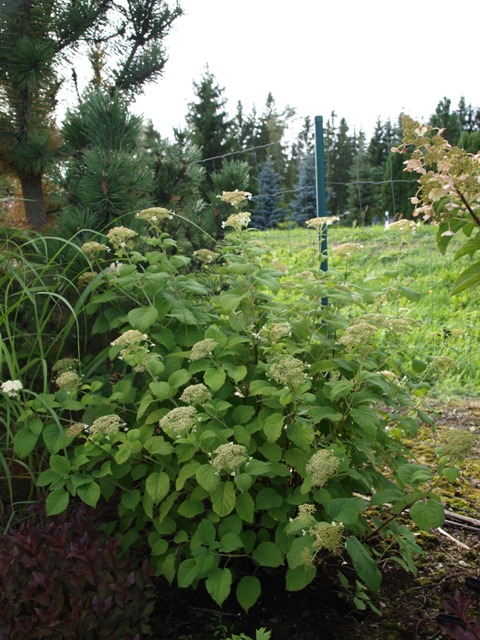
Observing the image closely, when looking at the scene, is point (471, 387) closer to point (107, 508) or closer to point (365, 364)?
point (365, 364)

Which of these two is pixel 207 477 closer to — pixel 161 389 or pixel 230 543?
pixel 230 543

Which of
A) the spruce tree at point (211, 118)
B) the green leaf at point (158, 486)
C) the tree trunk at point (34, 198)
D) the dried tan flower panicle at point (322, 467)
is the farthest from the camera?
the spruce tree at point (211, 118)

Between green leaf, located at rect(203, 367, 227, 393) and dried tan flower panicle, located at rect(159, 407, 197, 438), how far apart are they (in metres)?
0.13

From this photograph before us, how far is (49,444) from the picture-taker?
1.71 m

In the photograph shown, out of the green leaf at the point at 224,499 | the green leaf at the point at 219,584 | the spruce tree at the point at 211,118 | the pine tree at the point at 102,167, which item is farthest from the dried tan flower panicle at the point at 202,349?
the spruce tree at the point at 211,118

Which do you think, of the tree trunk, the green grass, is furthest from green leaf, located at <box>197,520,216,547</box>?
the tree trunk

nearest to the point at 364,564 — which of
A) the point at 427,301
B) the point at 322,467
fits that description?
the point at 322,467

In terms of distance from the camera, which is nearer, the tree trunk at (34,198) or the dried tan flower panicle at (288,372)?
the dried tan flower panicle at (288,372)

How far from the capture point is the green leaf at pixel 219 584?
1437 mm

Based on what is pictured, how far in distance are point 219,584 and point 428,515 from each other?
0.56 meters

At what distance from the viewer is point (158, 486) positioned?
1592 mm

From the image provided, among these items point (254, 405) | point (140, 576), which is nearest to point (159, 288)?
point (254, 405)

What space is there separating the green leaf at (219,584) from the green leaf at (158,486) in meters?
0.25

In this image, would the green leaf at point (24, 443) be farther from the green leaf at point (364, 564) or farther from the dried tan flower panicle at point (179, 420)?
the green leaf at point (364, 564)
